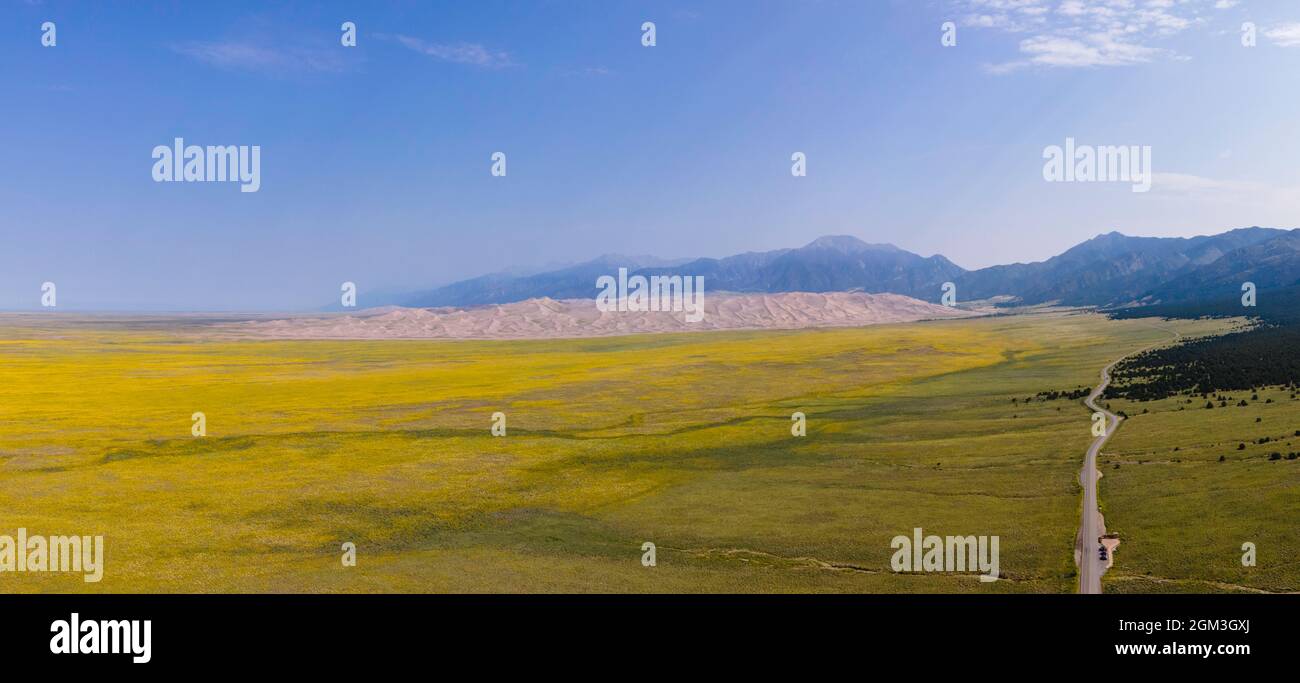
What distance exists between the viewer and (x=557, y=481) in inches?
2098

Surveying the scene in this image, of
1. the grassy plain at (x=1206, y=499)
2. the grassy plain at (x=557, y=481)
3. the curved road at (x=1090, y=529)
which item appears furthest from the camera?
the grassy plain at (x=557, y=481)

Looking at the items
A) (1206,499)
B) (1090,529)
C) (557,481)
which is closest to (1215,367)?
(1206,499)

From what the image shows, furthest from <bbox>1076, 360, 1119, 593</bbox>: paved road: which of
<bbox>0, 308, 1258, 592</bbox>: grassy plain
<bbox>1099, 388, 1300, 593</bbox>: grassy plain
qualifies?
<bbox>0, 308, 1258, 592</bbox>: grassy plain

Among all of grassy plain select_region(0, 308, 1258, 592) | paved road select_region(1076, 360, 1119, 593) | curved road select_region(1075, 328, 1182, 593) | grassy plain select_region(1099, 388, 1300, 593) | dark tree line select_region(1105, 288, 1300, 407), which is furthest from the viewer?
dark tree line select_region(1105, 288, 1300, 407)

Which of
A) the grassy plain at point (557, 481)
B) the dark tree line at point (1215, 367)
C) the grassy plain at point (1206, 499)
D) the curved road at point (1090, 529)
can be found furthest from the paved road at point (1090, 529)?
the dark tree line at point (1215, 367)

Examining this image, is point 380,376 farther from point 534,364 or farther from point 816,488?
point 816,488

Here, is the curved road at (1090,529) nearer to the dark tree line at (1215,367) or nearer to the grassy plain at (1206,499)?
the grassy plain at (1206,499)

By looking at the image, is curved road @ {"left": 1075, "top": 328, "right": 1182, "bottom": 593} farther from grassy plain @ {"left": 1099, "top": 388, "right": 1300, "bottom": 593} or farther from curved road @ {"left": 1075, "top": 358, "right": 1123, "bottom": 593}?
grassy plain @ {"left": 1099, "top": 388, "right": 1300, "bottom": 593}

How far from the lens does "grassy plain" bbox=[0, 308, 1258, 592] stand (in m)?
35.1

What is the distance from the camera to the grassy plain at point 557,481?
35062 mm

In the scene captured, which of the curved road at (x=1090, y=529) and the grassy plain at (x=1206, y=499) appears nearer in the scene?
the grassy plain at (x=1206, y=499)

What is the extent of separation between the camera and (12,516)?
42750 mm

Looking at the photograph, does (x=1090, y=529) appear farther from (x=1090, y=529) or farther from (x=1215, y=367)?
(x=1215, y=367)
